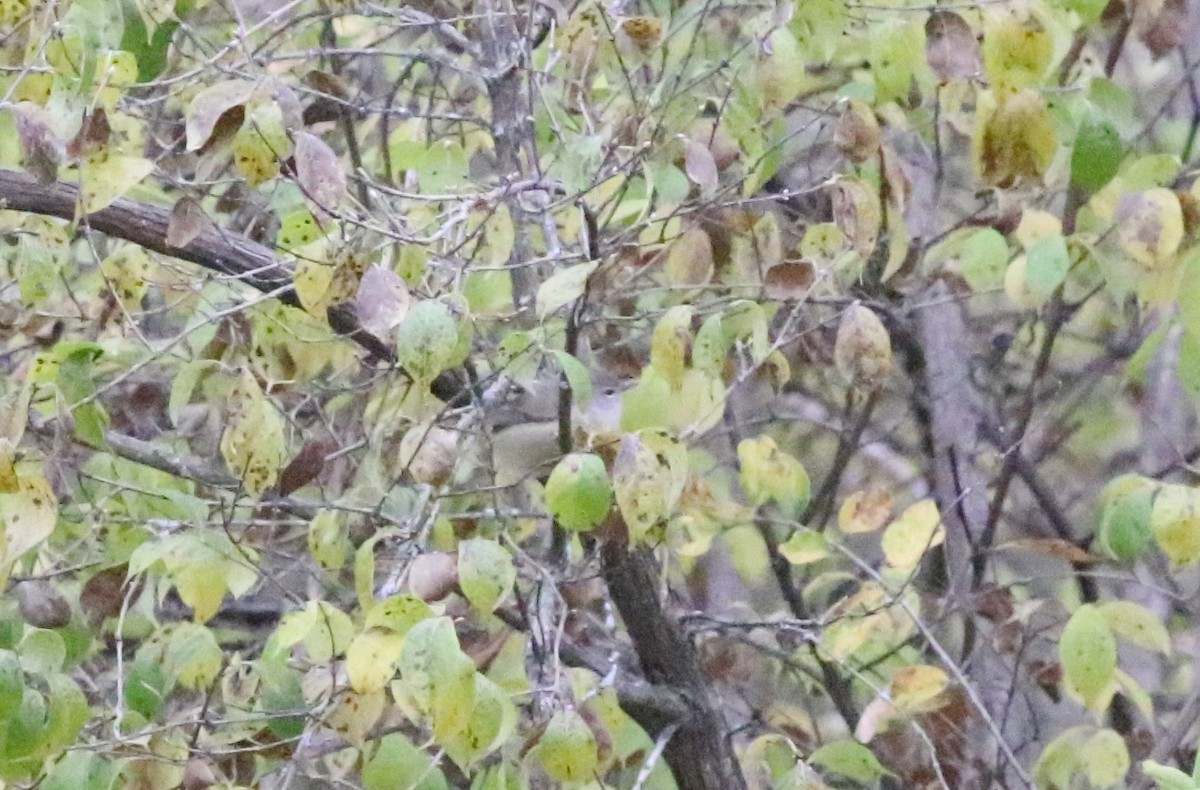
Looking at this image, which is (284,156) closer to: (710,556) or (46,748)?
(46,748)

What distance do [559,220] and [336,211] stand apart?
960 millimetres

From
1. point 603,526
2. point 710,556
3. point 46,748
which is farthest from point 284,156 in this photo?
point 710,556

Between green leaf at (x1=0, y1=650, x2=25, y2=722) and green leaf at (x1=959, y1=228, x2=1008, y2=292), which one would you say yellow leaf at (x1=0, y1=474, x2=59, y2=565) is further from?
green leaf at (x1=959, y1=228, x2=1008, y2=292)

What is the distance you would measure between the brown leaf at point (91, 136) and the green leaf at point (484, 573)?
23.7 inches

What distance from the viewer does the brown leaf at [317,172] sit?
152 centimetres

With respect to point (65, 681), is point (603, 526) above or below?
above

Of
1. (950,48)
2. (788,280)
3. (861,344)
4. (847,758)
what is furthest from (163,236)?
(847,758)

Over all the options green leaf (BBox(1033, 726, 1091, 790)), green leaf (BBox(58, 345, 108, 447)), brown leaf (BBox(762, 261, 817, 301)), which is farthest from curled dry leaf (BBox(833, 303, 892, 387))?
green leaf (BBox(58, 345, 108, 447))

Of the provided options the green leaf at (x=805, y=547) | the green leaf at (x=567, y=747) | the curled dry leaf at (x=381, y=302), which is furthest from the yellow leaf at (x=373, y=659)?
the green leaf at (x=805, y=547)

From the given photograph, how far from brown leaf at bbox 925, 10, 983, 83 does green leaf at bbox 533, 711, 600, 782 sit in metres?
0.96

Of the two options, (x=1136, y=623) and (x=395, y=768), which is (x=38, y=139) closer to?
(x=395, y=768)

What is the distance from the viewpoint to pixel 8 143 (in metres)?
2.34

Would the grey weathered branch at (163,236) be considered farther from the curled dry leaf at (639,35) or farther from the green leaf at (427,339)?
the curled dry leaf at (639,35)

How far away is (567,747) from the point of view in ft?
5.10
